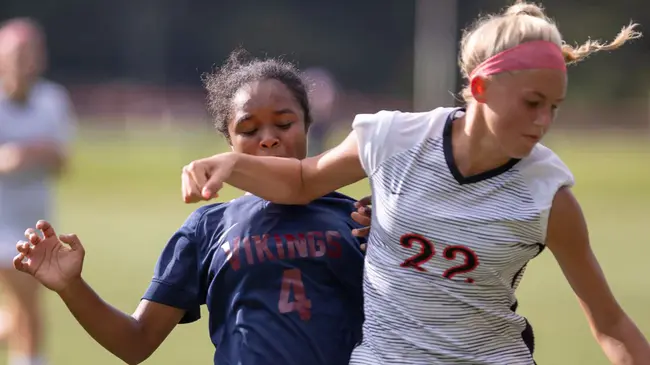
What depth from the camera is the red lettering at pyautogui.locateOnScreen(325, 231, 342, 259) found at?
380 cm

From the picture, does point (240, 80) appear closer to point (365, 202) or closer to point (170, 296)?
point (365, 202)

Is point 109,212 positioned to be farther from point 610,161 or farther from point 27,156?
point 610,161

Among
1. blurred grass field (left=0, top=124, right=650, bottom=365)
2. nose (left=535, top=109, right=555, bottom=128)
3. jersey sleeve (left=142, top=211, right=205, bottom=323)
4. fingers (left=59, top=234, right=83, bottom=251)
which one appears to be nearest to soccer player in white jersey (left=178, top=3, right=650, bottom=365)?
nose (left=535, top=109, right=555, bottom=128)

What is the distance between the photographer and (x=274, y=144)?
154 inches

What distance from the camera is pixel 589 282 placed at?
11.3 ft

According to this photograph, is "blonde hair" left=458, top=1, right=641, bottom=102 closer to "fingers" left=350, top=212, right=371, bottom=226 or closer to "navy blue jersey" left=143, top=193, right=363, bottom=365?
"fingers" left=350, top=212, right=371, bottom=226

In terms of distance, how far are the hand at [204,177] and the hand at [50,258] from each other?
0.48 metres

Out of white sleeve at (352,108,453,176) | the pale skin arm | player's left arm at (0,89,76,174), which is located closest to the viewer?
white sleeve at (352,108,453,176)

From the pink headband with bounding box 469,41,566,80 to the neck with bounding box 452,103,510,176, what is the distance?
14cm

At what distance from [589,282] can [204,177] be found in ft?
3.63

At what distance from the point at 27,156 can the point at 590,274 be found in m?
5.82

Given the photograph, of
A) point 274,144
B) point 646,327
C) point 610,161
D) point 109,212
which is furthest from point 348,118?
point 274,144

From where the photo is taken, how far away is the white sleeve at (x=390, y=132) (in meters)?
3.50

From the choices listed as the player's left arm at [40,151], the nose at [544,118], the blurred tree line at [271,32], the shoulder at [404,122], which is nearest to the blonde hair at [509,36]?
the shoulder at [404,122]
